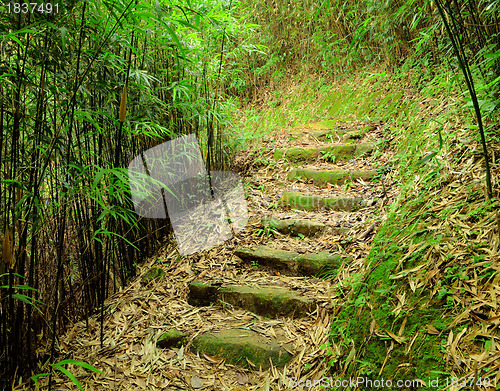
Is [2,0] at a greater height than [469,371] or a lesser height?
greater

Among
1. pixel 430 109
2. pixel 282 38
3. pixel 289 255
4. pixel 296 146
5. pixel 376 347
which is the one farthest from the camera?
pixel 282 38

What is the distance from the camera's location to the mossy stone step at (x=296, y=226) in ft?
7.43

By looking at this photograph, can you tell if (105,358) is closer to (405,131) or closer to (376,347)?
(376,347)

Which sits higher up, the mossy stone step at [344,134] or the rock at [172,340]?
the mossy stone step at [344,134]

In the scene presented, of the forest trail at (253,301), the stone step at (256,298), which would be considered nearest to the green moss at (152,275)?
the forest trail at (253,301)

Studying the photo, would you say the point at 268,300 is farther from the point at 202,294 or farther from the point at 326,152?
the point at 326,152

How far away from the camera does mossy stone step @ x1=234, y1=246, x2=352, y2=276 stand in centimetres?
189

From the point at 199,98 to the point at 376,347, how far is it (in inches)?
84.1

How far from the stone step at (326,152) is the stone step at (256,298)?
1807 millimetres

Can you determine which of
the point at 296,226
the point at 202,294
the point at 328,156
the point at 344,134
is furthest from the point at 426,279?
the point at 344,134

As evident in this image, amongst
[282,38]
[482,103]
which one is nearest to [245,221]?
[482,103]

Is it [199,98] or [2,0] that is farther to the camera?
[199,98]

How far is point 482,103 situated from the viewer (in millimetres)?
1431

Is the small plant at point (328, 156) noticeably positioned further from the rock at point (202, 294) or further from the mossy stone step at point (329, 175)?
the rock at point (202, 294)
